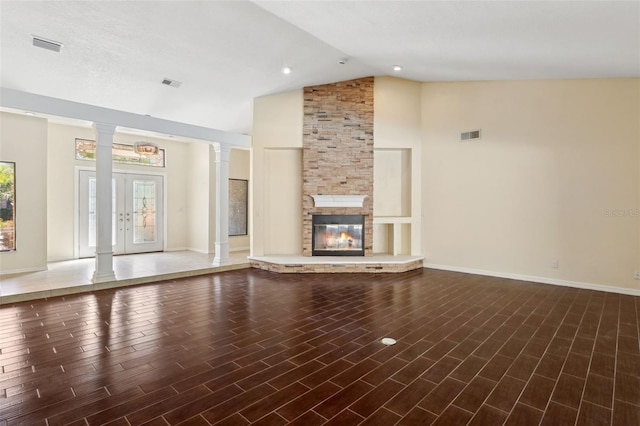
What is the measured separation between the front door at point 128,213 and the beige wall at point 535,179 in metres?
6.61

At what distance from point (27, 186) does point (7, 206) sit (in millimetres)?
430

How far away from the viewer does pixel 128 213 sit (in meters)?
8.41

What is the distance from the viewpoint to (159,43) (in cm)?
458

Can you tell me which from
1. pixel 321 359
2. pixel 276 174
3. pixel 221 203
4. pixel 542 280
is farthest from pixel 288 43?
pixel 542 280

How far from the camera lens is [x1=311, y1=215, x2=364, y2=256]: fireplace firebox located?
6.95 metres

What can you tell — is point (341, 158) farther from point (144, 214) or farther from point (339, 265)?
point (144, 214)

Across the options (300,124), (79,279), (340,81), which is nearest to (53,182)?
(79,279)

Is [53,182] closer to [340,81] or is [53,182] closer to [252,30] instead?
[252,30]

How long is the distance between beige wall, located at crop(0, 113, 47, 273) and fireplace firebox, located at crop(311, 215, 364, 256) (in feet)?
16.0

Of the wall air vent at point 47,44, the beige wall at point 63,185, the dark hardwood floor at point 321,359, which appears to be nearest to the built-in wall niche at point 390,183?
the dark hardwood floor at point 321,359

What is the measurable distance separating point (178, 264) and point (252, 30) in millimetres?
4594

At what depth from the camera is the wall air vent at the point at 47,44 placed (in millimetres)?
4207

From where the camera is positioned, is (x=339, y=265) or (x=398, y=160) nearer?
(x=339, y=265)

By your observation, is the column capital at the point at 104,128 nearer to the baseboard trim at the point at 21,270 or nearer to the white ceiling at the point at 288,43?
the white ceiling at the point at 288,43
